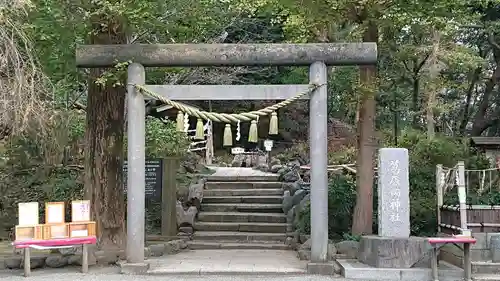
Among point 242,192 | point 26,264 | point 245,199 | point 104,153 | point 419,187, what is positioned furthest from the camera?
point 242,192

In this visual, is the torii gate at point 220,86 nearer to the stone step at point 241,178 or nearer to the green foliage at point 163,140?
the green foliage at point 163,140

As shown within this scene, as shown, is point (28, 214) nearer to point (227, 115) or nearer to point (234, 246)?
point (227, 115)

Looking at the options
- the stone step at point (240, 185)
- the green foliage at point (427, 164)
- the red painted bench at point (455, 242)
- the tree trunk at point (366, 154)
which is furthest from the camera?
the stone step at point (240, 185)

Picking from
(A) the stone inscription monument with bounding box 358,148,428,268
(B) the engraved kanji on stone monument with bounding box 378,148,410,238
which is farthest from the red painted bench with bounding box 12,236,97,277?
(B) the engraved kanji on stone monument with bounding box 378,148,410,238

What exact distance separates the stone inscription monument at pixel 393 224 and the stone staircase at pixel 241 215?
4.38 metres

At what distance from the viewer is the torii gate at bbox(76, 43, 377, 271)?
956 cm

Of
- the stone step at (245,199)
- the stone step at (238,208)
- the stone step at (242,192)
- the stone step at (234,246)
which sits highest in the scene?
the stone step at (242,192)

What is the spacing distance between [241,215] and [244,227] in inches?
21.3

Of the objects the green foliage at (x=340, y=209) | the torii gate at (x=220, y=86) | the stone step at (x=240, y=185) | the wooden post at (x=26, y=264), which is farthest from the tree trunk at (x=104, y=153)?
the stone step at (x=240, y=185)

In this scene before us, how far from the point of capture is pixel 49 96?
31.3 ft

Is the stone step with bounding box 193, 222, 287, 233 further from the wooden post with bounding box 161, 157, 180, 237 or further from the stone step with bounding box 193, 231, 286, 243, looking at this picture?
the wooden post with bounding box 161, 157, 180, 237

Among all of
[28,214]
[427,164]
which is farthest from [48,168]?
[427,164]

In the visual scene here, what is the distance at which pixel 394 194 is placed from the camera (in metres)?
9.47

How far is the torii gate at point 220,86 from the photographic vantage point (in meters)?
9.56
